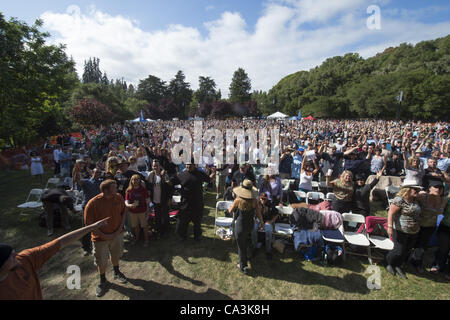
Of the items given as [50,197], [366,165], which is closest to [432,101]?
[366,165]

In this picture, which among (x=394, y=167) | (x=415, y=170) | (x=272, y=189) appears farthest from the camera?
(x=394, y=167)

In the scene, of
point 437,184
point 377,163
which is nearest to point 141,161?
point 437,184

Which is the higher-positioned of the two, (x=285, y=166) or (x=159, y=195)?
(x=285, y=166)

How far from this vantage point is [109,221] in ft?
11.0

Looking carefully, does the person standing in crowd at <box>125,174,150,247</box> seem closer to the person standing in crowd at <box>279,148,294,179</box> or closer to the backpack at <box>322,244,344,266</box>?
the backpack at <box>322,244,344,266</box>

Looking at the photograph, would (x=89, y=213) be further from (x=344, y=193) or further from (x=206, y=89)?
(x=206, y=89)

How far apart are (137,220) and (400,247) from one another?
206 inches

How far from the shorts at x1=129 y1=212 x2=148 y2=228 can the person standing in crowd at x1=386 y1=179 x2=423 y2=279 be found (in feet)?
16.0

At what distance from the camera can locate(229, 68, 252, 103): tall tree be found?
246ft

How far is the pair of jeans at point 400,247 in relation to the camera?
3695mm
